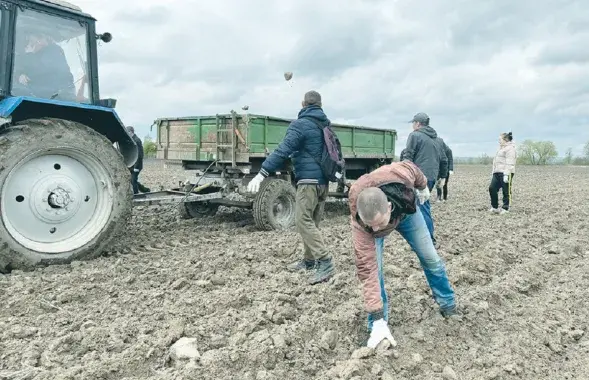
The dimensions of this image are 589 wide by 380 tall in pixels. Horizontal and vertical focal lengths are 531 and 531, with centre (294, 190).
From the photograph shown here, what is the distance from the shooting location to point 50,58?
5.04 meters

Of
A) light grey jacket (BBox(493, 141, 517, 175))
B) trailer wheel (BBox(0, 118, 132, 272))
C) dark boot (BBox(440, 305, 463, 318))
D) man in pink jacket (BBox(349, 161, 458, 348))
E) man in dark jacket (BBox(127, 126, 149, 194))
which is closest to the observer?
man in pink jacket (BBox(349, 161, 458, 348))

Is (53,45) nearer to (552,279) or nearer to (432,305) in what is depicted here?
(432,305)

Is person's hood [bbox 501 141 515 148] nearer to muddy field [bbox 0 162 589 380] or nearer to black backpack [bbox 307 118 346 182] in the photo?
muddy field [bbox 0 162 589 380]

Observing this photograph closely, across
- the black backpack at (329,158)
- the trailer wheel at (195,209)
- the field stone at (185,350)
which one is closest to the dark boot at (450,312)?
the black backpack at (329,158)

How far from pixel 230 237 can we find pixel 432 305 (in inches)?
124

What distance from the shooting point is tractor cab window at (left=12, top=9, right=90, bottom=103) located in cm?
485

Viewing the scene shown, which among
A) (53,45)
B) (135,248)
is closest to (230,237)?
(135,248)

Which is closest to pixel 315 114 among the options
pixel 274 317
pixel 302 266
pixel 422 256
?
pixel 302 266

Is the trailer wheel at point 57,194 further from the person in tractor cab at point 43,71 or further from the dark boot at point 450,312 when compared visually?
the dark boot at point 450,312

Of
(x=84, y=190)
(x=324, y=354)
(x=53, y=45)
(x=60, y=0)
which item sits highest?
(x=60, y=0)

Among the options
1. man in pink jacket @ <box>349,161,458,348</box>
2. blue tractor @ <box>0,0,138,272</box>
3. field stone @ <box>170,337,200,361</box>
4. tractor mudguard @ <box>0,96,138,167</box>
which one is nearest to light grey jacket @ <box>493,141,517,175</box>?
tractor mudguard @ <box>0,96,138,167</box>

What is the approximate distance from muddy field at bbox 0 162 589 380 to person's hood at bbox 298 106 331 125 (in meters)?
1.44

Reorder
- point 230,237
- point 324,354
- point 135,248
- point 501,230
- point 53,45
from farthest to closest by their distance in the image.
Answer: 1. point 501,230
2. point 230,237
3. point 135,248
4. point 53,45
5. point 324,354

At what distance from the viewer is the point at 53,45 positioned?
5094 millimetres
